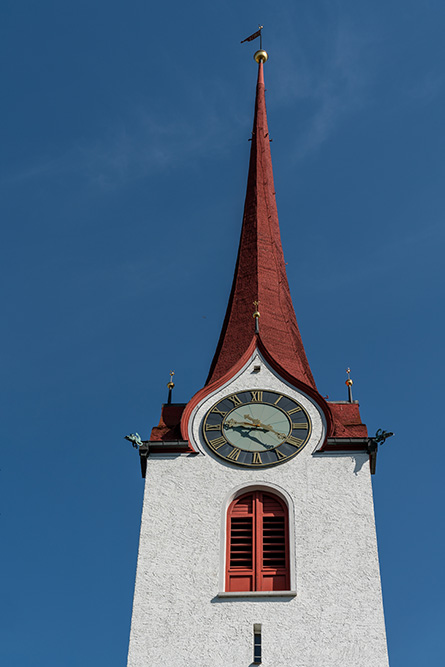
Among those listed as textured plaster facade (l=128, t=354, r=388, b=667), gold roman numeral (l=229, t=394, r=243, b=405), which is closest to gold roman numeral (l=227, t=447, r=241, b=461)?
textured plaster facade (l=128, t=354, r=388, b=667)

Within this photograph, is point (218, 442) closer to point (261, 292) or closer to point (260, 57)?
point (261, 292)

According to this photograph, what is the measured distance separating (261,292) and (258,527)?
8.14m

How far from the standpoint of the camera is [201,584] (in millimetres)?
22922

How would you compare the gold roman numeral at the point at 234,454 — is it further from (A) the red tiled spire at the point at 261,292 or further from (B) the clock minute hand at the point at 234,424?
(A) the red tiled spire at the point at 261,292

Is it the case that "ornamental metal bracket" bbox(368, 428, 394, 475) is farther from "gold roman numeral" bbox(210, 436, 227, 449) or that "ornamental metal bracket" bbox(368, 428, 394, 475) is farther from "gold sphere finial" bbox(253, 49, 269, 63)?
"gold sphere finial" bbox(253, 49, 269, 63)

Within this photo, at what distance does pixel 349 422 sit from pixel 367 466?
1762 millimetres

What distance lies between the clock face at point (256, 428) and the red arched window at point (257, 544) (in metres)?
0.92

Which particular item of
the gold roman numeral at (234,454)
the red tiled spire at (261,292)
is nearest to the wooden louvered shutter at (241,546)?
the gold roman numeral at (234,454)

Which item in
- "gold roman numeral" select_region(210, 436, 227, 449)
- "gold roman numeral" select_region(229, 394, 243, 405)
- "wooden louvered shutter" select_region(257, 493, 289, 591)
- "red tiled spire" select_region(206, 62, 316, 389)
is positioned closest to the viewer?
"wooden louvered shutter" select_region(257, 493, 289, 591)

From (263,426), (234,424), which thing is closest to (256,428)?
(263,426)

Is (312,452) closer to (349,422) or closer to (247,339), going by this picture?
(349,422)

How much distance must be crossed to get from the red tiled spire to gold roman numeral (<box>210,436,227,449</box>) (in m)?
2.30

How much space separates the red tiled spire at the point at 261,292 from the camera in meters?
28.8

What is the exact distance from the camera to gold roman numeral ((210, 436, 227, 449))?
2559 cm
